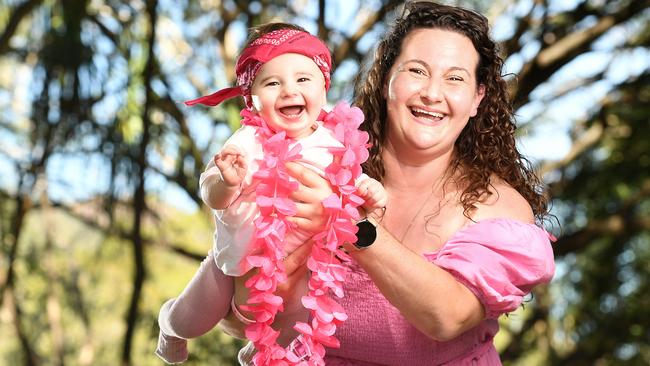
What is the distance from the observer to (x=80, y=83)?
253 inches

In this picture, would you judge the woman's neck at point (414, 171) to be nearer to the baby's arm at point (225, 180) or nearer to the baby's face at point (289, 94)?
the baby's face at point (289, 94)

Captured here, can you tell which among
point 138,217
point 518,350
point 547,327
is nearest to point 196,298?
point 138,217

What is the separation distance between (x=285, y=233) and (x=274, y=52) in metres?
0.36

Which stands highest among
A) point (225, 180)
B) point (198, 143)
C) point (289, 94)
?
point (289, 94)

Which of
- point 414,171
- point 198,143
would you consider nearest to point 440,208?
point 414,171

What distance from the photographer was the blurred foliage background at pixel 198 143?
21.6 ft

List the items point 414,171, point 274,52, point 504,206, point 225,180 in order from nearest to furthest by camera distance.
Answer: point 225,180 → point 274,52 → point 504,206 → point 414,171

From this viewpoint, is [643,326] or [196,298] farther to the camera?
[643,326]

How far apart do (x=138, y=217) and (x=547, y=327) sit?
385 centimetres

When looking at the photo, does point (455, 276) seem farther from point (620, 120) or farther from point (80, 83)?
point (620, 120)

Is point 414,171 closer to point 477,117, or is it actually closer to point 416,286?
point 477,117

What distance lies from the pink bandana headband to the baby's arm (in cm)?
19

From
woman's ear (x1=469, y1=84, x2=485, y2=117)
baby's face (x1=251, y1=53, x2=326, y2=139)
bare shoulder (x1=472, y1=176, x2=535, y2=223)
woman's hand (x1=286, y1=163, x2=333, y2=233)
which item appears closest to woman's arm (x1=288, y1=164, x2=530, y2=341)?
woman's hand (x1=286, y1=163, x2=333, y2=233)

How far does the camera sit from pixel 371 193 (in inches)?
90.0
